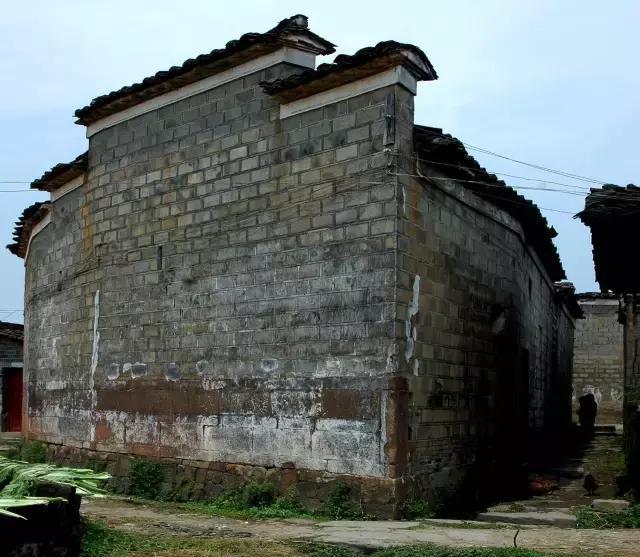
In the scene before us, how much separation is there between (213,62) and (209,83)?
1.18 feet

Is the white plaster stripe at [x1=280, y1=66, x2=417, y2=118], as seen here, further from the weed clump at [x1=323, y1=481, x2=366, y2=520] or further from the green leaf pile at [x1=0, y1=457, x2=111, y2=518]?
the green leaf pile at [x1=0, y1=457, x2=111, y2=518]

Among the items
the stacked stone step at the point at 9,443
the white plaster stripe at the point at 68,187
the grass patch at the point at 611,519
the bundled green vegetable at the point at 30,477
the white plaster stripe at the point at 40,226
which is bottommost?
the stacked stone step at the point at 9,443

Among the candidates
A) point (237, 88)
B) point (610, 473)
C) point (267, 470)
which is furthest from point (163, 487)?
point (610, 473)

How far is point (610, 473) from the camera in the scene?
12570 millimetres

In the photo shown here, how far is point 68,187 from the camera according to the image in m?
13.2

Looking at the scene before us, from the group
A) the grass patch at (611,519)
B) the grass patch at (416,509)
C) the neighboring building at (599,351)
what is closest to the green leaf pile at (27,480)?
the grass patch at (416,509)

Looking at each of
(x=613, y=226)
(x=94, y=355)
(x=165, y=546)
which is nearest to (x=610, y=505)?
(x=613, y=226)

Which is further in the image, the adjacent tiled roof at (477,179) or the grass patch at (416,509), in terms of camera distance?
the adjacent tiled roof at (477,179)

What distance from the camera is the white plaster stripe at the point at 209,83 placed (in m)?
9.55

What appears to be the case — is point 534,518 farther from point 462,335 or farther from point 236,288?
point 236,288

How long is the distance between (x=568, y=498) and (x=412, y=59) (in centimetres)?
580

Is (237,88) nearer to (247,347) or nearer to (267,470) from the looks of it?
(247,347)

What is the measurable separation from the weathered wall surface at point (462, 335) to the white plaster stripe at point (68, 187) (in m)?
6.08

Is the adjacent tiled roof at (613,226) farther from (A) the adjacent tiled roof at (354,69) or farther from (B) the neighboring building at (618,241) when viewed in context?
(A) the adjacent tiled roof at (354,69)
